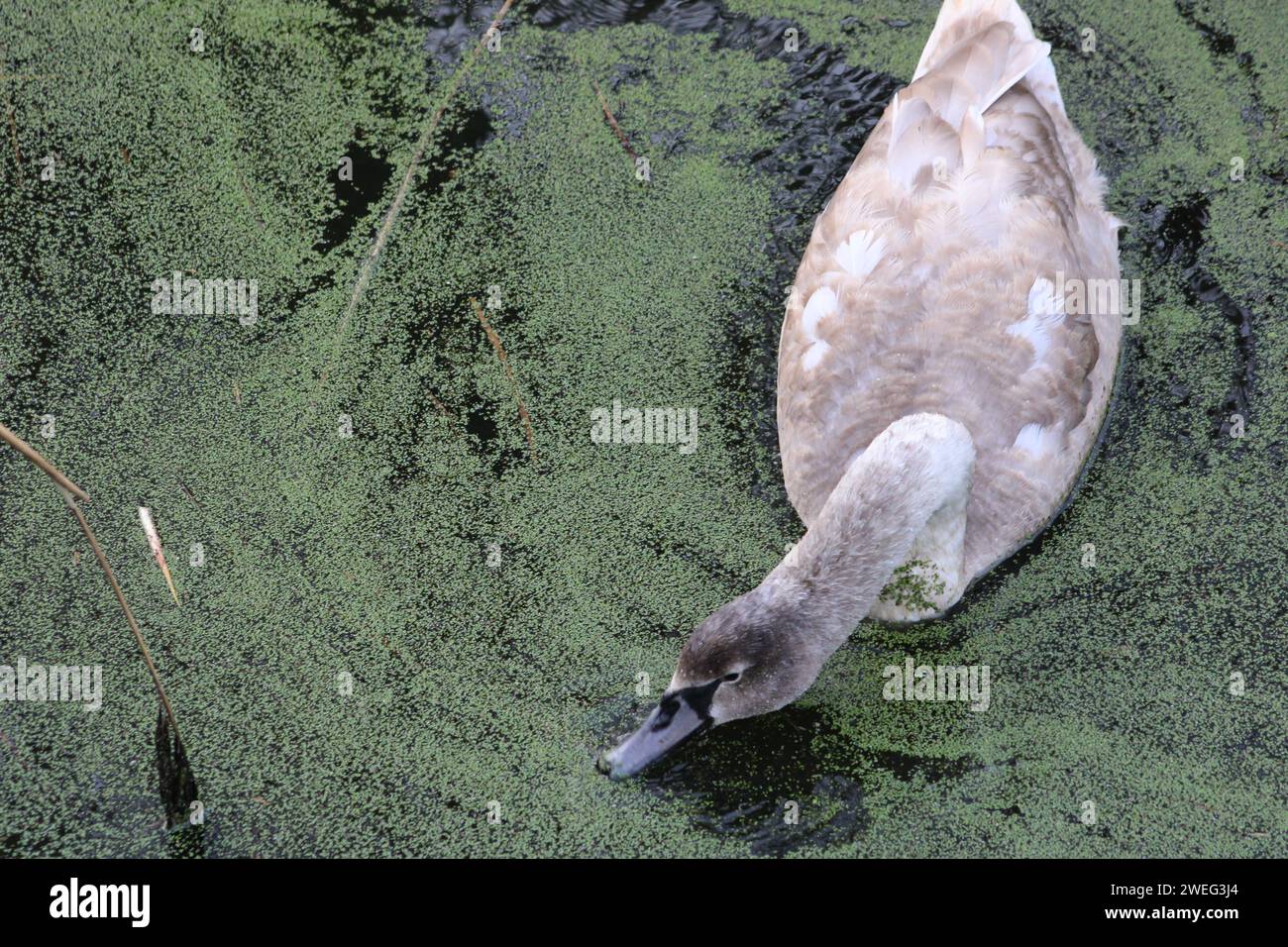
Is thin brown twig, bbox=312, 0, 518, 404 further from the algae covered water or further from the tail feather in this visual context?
the tail feather

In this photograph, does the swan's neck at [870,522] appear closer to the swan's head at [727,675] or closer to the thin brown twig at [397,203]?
the swan's head at [727,675]

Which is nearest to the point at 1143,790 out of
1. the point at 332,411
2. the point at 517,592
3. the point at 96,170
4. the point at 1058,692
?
the point at 1058,692

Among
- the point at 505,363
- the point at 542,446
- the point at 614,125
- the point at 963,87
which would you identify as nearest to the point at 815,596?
the point at 542,446

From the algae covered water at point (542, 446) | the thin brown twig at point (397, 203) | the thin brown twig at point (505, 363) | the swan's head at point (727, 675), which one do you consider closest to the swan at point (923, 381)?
the swan's head at point (727, 675)

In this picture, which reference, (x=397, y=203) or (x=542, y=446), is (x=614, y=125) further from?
(x=542, y=446)

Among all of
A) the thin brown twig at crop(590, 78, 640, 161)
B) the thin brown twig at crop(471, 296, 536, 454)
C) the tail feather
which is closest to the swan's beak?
the thin brown twig at crop(471, 296, 536, 454)
